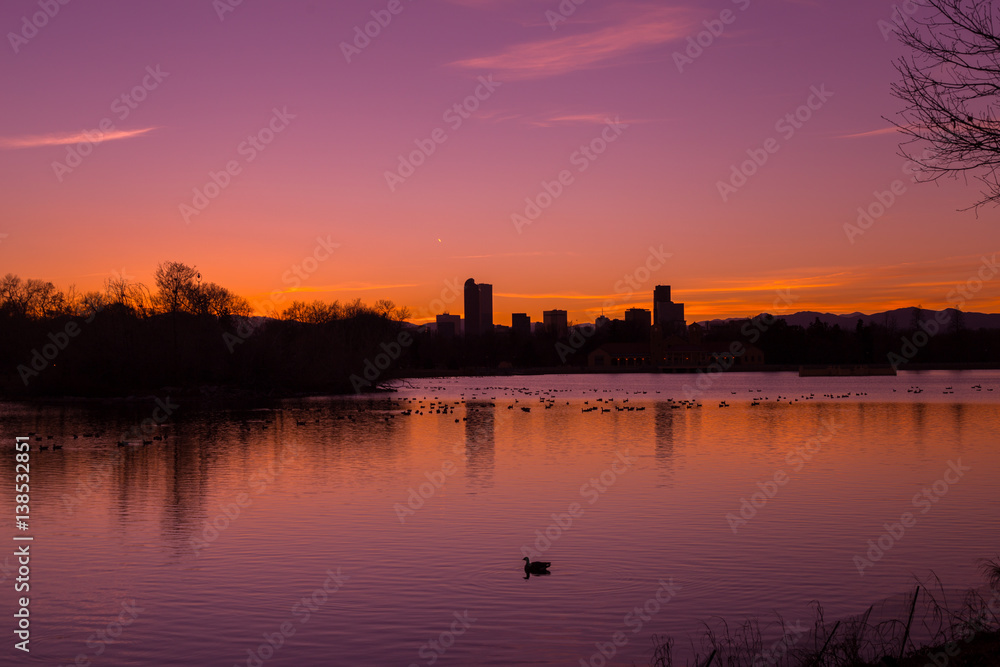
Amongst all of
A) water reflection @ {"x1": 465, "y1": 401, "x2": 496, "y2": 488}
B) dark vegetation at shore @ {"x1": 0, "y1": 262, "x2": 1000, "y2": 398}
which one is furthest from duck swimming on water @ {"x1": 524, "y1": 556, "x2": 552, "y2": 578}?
dark vegetation at shore @ {"x1": 0, "y1": 262, "x2": 1000, "y2": 398}

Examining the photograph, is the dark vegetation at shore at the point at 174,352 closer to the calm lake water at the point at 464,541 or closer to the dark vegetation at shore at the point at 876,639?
the calm lake water at the point at 464,541

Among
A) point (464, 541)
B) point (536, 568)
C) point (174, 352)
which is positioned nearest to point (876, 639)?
point (536, 568)

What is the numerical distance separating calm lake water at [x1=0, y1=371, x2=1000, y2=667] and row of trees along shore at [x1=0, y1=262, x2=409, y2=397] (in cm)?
5017

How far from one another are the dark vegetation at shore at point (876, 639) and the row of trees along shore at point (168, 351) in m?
86.5

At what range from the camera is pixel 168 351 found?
92.1m

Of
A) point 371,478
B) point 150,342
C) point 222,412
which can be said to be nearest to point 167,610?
point 371,478

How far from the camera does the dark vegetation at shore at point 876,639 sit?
9.96m

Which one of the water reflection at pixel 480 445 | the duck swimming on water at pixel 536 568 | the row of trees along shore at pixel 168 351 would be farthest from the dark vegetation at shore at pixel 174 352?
the duck swimming on water at pixel 536 568

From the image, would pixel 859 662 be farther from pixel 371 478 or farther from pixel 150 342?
pixel 150 342

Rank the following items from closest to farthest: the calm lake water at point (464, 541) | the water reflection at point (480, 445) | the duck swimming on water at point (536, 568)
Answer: the calm lake water at point (464, 541) < the duck swimming on water at point (536, 568) < the water reflection at point (480, 445)

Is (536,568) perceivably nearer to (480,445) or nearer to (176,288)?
(480,445)

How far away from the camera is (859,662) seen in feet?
32.9

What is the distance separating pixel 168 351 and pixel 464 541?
79867mm

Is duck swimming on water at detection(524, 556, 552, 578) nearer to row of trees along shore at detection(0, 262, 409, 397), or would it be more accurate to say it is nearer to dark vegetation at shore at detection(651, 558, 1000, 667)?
dark vegetation at shore at detection(651, 558, 1000, 667)
